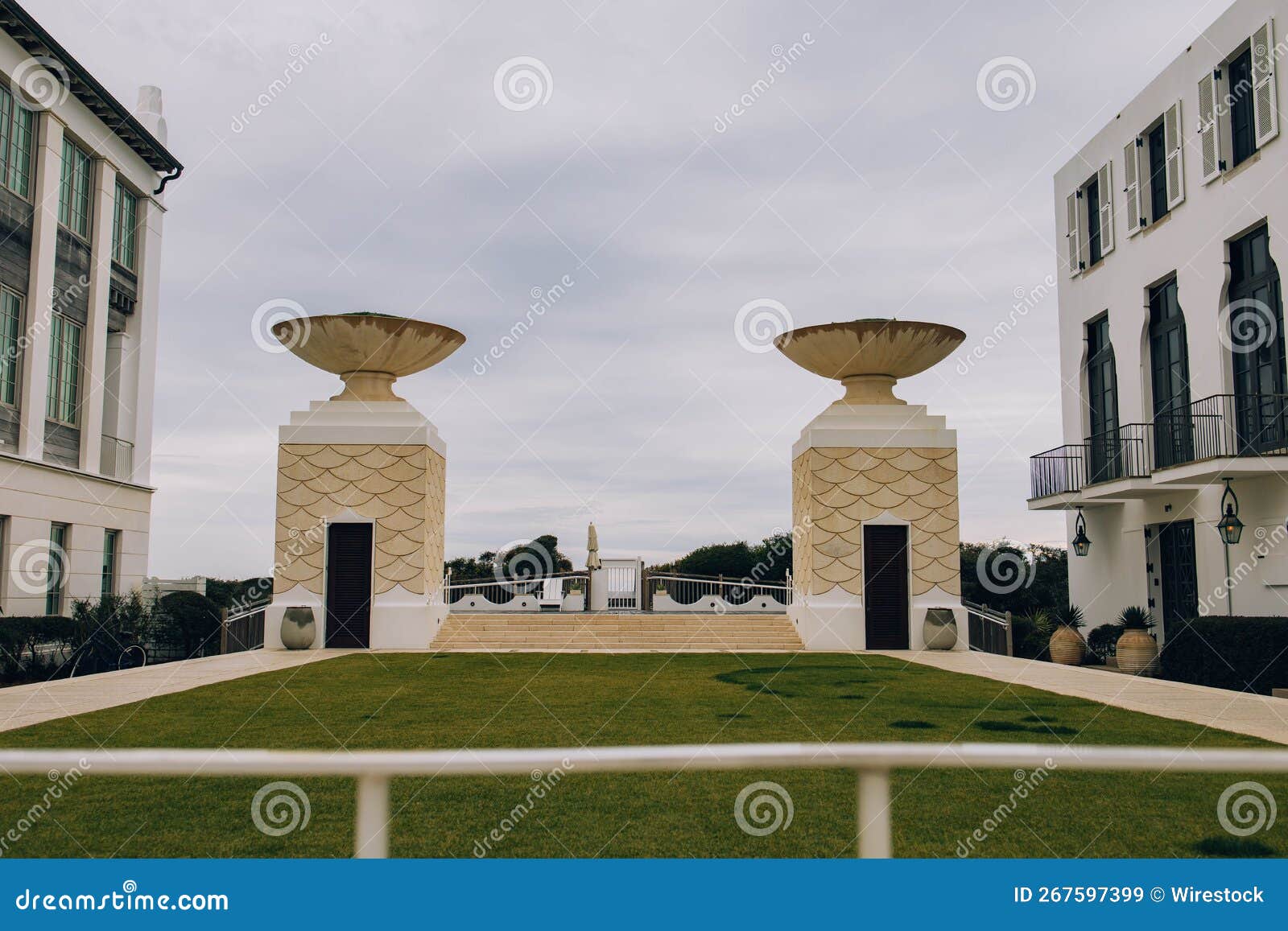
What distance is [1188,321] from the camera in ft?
57.9

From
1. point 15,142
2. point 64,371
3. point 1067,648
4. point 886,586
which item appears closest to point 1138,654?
point 1067,648

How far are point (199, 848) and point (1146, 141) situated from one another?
831 inches

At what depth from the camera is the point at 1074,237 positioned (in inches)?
917

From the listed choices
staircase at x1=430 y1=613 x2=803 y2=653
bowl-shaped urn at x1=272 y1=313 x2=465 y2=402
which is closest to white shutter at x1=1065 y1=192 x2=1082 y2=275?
staircase at x1=430 y1=613 x2=803 y2=653

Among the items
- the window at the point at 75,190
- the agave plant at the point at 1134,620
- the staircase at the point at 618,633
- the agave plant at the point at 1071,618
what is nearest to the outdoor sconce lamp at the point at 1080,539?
the agave plant at the point at 1071,618

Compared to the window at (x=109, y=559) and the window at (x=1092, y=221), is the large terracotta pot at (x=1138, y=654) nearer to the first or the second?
the window at (x=1092, y=221)

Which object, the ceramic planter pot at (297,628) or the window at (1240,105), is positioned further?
the ceramic planter pot at (297,628)

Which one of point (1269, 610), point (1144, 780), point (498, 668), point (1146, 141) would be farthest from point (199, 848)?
point (1146, 141)

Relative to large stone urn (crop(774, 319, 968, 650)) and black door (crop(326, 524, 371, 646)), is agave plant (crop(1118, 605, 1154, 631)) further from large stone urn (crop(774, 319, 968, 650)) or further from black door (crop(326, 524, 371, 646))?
black door (crop(326, 524, 371, 646))

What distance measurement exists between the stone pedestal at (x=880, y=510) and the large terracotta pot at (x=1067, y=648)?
191 centimetres

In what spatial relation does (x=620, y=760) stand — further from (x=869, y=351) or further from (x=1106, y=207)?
(x=1106, y=207)

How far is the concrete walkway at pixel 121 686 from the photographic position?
9992 millimetres

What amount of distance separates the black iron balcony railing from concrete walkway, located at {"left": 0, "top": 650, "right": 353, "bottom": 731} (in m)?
15.0

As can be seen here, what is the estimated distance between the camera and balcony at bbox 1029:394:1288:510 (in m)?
15.2
